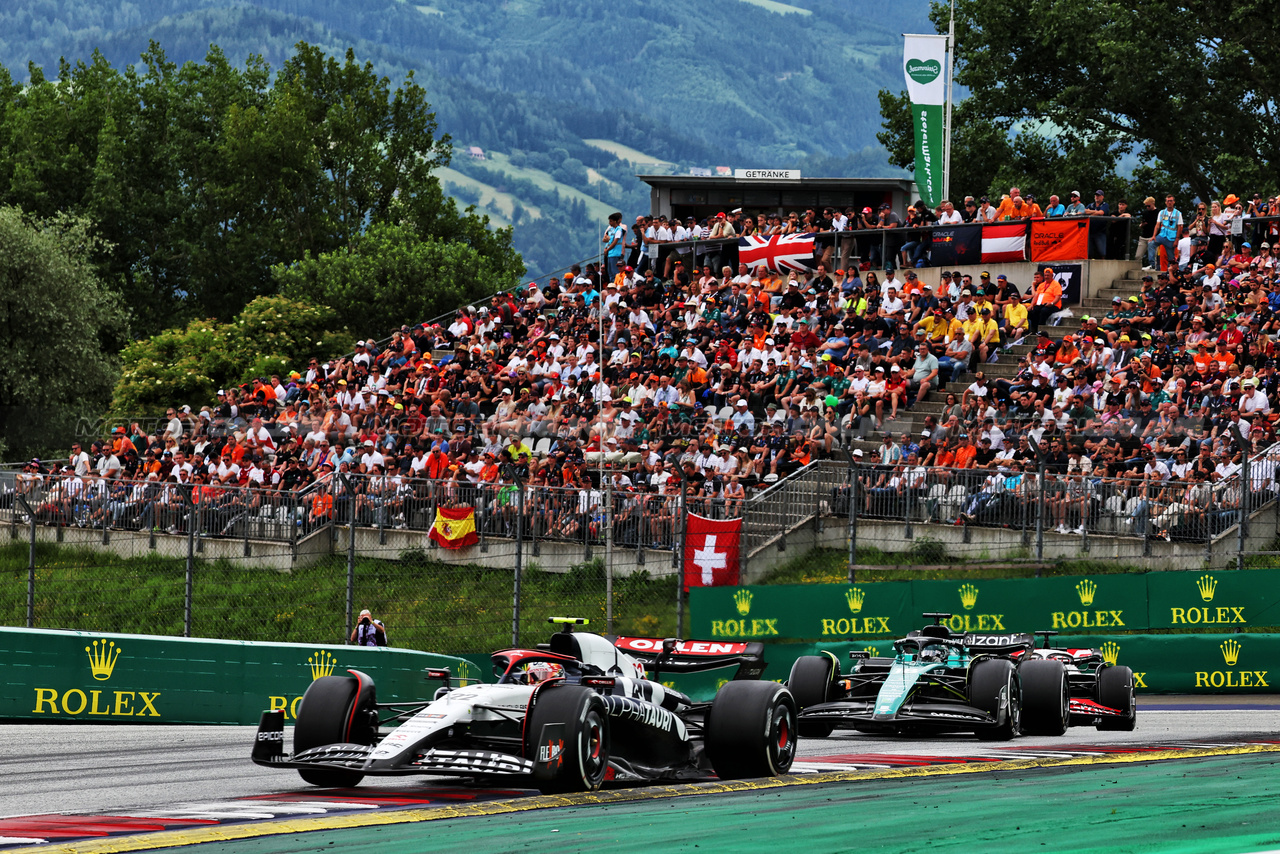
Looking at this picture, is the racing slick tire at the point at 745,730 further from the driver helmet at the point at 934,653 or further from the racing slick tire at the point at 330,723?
the driver helmet at the point at 934,653

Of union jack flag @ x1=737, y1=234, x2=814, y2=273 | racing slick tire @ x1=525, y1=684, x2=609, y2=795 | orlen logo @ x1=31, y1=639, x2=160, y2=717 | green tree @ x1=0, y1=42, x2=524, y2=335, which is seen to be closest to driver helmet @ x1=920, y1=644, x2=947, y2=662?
racing slick tire @ x1=525, y1=684, x2=609, y2=795

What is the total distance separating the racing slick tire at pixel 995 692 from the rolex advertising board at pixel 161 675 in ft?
16.6

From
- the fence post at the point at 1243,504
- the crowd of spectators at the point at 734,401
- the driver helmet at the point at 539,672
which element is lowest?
the driver helmet at the point at 539,672

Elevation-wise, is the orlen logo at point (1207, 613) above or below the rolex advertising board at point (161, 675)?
above

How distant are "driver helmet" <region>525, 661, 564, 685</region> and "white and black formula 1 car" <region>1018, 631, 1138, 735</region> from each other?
6005 mm

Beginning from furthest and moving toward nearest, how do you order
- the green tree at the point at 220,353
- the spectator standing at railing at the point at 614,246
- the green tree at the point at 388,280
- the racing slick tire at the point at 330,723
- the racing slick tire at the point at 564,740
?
the green tree at the point at 388,280, the green tree at the point at 220,353, the spectator standing at railing at the point at 614,246, the racing slick tire at the point at 330,723, the racing slick tire at the point at 564,740

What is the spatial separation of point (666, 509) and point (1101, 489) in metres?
5.54

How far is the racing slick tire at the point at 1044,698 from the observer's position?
1468 cm

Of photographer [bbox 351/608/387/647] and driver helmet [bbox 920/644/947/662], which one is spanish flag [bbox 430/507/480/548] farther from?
driver helmet [bbox 920/644/947/662]

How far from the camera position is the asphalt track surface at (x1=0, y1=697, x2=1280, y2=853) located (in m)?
8.84

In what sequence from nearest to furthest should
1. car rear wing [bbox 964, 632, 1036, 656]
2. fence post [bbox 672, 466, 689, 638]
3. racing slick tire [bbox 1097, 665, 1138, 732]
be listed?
car rear wing [bbox 964, 632, 1036, 656]
racing slick tire [bbox 1097, 665, 1138, 732]
fence post [bbox 672, 466, 689, 638]

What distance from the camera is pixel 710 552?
20.3 metres

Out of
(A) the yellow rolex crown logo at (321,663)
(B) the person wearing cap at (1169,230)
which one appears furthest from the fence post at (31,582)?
(B) the person wearing cap at (1169,230)

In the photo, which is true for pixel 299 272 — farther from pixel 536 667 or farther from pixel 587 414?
pixel 536 667
